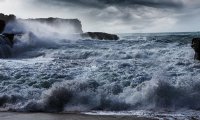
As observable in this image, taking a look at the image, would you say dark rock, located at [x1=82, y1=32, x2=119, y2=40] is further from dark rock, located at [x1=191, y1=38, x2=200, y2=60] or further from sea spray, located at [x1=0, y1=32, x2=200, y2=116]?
sea spray, located at [x1=0, y1=32, x2=200, y2=116]

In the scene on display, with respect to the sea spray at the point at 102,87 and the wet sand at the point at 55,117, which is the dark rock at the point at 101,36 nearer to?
the sea spray at the point at 102,87

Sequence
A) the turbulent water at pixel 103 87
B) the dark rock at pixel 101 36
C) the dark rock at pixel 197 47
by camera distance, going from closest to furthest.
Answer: the turbulent water at pixel 103 87 < the dark rock at pixel 197 47 < the dark rock at pixel 101 36

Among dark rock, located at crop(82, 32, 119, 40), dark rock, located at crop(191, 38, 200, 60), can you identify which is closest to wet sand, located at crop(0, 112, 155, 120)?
dark rock, located at crop(191, 38, 200, 60)

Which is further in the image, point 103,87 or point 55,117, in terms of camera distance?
point 103,87

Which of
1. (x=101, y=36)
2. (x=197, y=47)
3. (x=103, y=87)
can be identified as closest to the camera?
(x=103, y=87)

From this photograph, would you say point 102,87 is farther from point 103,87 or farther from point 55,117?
point 55,117

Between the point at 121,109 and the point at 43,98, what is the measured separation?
1.88 m

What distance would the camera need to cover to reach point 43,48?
22250 millimetres

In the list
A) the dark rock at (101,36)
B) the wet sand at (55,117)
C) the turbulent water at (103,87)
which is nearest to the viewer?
the wet sand at (55,117)

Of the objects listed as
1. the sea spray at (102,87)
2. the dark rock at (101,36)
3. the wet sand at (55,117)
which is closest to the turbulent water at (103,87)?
the sea spray at (102,87)

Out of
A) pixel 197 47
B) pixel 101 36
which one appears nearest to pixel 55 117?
pixel 197 47

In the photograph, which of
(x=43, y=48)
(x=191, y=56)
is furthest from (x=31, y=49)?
(x=191, y=56)

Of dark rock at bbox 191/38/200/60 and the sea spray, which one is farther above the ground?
dark rock at bbox 191/38/200/60

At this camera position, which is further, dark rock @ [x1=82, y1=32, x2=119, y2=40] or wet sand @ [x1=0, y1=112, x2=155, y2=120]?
dark rock @ [x1=82, y1=32, x2=119, y2=40]
